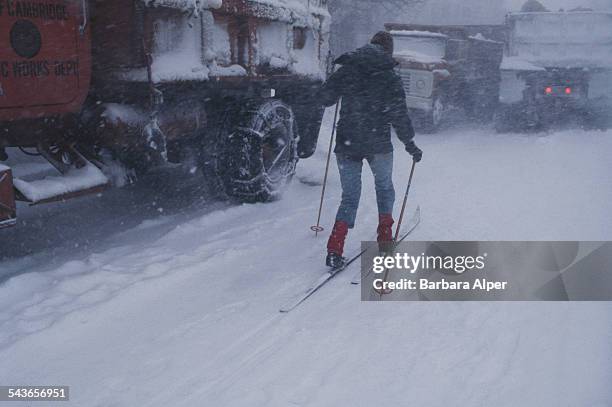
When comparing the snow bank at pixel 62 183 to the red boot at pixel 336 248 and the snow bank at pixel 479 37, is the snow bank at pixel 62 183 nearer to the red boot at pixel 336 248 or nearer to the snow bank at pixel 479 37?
the red boot at pixel 336 248

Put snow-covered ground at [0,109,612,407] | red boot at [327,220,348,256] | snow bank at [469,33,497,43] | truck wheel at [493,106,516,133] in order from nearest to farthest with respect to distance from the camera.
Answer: snow-covered ground at [0,109,612,407], red boot at [327,220,348,256], truck wheel at [493,106,516,133], snow bank at [469,33,497,43]

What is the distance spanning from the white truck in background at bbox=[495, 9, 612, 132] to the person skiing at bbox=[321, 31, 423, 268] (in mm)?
8819

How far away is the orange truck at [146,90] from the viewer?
13.2 ft

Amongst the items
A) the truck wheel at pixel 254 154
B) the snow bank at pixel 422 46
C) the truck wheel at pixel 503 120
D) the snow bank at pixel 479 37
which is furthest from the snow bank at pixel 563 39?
the truck wheel at pixel 254 154

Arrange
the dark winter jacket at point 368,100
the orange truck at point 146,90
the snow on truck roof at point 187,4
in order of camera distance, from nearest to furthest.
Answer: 1. the orange truck at point 146,90
2. the snow on truck roof at point 187,4
3. the dark winter jacket at point 368,100

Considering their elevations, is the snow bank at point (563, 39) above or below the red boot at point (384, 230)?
above

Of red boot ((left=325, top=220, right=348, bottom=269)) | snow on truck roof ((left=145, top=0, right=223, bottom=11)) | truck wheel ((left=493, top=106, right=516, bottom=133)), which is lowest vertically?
red boot ((left=325, top=220, right=348, bottom=269))

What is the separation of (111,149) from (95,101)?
41cm

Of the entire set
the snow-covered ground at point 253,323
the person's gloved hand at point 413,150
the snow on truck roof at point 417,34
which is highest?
the snow on truck roof at point 417,34

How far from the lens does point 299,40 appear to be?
7.08 metres

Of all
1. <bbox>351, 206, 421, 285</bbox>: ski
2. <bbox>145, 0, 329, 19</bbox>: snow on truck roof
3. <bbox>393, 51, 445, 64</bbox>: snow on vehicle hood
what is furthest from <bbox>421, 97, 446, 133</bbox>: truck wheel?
<bbox>351, 206, 421, 285</bbox>: ski

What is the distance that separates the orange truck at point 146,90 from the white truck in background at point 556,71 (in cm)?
736

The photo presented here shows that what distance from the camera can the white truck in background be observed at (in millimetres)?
12346

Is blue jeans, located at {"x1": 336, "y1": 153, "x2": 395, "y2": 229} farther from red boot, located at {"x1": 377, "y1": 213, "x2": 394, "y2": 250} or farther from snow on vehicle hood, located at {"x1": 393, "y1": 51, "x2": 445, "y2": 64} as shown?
snow on vehicle hood, located at {"x1": 393, "y1": 51, "x2": 445, "y2": 64}
